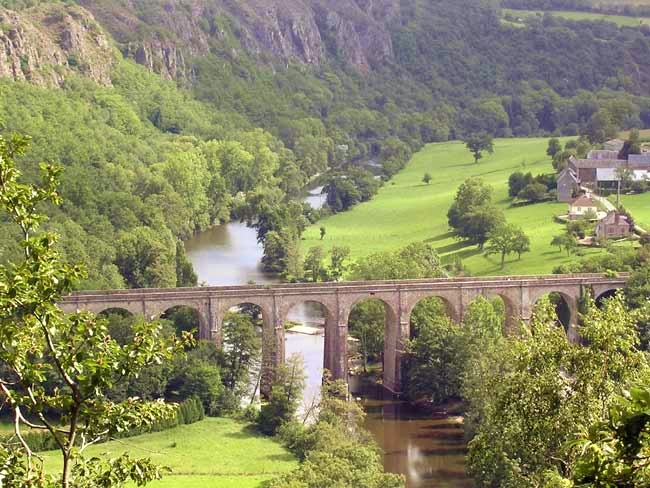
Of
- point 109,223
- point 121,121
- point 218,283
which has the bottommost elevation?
point 218,283

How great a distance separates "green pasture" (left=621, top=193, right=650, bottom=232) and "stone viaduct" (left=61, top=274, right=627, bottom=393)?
22656mm

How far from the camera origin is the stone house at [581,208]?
9381cm

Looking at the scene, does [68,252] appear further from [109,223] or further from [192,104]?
[192,104]

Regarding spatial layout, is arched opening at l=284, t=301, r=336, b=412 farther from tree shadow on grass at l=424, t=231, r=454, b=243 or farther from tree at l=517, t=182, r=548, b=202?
tree at l=517, t=182, r=548, b=202

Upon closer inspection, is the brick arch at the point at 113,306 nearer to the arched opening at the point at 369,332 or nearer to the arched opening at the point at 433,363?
the arched opening at the point at 369,332

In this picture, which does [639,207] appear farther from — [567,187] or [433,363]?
[433,363]

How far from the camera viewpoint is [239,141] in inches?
5832

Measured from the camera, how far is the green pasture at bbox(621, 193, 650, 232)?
3553 inches

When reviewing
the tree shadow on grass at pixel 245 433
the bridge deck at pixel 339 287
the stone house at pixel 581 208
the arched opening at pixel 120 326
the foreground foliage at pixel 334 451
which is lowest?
the tree shadow on grass at pixel 245 433

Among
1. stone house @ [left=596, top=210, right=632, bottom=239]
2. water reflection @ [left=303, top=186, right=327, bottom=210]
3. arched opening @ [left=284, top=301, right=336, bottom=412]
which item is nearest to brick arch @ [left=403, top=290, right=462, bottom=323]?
arched opening @ [left=284, top=301, right=336, bottom=412]

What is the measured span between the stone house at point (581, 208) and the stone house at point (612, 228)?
6499 millimetres

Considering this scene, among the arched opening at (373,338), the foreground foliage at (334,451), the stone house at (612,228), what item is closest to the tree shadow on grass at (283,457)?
the foreground foliage at (334,451)

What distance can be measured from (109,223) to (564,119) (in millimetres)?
121364

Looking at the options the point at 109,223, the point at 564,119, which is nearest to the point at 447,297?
the point at 109,223
